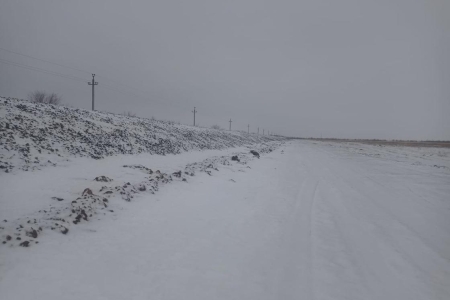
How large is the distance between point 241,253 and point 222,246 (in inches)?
16.1

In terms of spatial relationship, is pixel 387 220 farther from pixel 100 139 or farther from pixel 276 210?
pixel 100 139

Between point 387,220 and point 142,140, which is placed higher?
point 142,140

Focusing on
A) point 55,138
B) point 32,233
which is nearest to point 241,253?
point 32,233

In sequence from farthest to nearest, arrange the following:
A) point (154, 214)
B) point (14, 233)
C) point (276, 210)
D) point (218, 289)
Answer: point (276, 210) < point (154, 214) < point (14, 233) < point (218, 289)

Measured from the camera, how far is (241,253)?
4086mm

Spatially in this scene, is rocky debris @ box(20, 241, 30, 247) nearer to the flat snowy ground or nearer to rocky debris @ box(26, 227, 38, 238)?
the flat snowy ground

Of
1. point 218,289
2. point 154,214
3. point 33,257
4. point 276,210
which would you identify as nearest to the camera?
point 218,289

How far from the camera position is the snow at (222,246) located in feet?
10.1

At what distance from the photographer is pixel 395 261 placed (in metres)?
3.90

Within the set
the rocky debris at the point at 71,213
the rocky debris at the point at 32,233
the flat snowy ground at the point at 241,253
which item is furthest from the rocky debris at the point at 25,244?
the rocky debris at the point at 32,233

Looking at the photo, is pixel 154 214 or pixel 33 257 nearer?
pixel 33 257

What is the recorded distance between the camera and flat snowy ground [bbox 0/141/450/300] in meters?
3.05

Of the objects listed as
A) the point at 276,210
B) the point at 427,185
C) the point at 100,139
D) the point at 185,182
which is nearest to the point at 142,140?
the point at 100,139

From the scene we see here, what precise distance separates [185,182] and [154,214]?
301 cm
